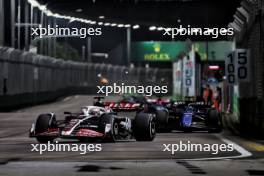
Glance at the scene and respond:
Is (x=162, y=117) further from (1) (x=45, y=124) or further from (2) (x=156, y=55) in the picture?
(2) (x=156, y=55)

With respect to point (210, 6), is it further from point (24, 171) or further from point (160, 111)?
point (24, 171)

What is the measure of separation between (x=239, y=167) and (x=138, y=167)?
66.0 inches

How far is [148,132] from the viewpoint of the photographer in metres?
21.4

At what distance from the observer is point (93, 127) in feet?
66.1

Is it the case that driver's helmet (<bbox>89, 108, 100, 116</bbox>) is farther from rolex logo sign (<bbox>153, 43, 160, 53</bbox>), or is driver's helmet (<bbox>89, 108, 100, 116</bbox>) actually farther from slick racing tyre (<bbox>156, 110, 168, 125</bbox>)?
rolex logo sign (<bbox>153, 43, 160, 53</bbox>)

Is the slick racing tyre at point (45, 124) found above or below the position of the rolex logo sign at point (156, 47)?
below

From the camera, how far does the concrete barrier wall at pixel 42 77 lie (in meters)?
49.8

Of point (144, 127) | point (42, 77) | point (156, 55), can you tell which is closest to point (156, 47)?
point (156, 55)

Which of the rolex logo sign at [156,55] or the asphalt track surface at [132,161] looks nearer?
the asphalt track surface at [132,161]

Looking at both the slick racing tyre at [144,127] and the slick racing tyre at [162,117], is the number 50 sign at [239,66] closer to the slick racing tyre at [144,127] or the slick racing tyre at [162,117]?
the slick racing tyre at [162,117]

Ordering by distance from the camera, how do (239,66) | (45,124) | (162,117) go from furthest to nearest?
(239,66) → (162,117) → (45,124)

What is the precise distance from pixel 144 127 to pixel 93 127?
154 cm


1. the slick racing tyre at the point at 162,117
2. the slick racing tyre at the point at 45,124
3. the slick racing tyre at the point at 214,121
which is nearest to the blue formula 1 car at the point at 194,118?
the slick racing tyre at the point at 214,121

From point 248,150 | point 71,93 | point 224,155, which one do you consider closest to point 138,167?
point 224,155
